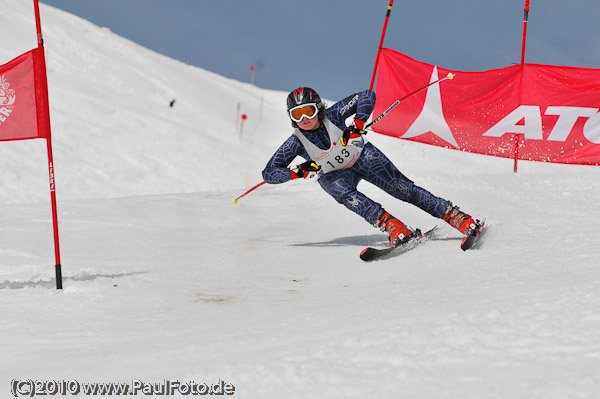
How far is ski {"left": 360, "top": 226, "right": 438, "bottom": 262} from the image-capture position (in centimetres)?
442

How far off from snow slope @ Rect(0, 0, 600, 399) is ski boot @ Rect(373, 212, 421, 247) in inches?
6.8

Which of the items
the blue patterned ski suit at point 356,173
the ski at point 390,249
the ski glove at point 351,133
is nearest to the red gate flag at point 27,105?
the blue patterned ski suit at point 356,173

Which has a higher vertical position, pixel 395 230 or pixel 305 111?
pixel 305 111

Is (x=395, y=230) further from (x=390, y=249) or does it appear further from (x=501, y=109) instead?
(x=501, y=109)

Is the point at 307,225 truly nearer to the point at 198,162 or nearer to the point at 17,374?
the point at 17,374

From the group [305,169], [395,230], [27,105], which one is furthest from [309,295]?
[27,105]

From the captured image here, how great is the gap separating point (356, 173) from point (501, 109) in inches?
176

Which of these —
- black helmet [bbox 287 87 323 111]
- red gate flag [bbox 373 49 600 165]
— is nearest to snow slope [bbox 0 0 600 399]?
red gate flag [bbox 373 49 600 165]

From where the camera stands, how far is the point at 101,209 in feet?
24.0

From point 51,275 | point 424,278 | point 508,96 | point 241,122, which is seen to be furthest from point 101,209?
point 241,122

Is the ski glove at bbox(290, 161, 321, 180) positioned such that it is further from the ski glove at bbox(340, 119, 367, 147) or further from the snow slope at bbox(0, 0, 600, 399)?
the snow slope at bbox(0, 0, 600, 399)

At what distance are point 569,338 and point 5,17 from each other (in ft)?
112

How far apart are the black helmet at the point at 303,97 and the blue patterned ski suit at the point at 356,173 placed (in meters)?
0.26

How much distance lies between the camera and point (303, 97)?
4.81 m
